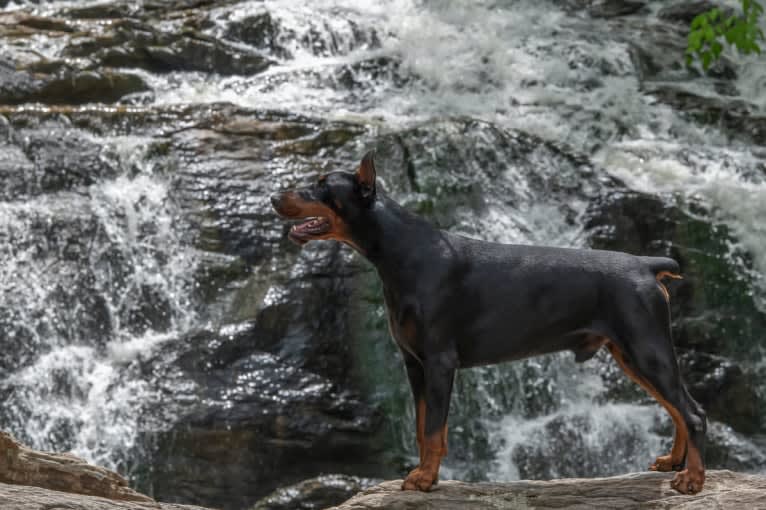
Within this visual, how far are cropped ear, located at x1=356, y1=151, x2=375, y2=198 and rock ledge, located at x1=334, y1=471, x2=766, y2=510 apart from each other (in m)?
1.40

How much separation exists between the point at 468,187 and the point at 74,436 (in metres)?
4.42

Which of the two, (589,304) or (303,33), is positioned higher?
(303,33)

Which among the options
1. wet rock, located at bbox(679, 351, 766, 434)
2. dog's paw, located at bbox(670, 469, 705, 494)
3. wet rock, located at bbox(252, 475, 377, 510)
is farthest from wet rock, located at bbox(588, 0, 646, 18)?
dog's paw, located at bbox(670, 469, 705, 494)

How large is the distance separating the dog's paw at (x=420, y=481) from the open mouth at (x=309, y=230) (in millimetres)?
1203

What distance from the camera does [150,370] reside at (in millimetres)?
9133

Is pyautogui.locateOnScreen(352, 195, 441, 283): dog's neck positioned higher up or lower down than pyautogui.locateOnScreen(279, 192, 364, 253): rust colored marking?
lower down

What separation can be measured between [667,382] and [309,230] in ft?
5.98

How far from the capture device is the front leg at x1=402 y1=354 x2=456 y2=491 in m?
5.15

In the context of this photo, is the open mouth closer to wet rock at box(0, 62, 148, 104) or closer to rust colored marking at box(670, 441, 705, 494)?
rust colored marking at box(670, 441, 705, 494)

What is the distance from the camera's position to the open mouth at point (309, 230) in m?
5.26

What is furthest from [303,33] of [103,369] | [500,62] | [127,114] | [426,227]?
[426,227]

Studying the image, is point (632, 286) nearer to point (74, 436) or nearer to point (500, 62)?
point (74, 436)

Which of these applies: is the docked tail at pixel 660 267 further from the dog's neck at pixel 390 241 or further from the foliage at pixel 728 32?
the foliage at pixel 728 32

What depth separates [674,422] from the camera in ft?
17.5
